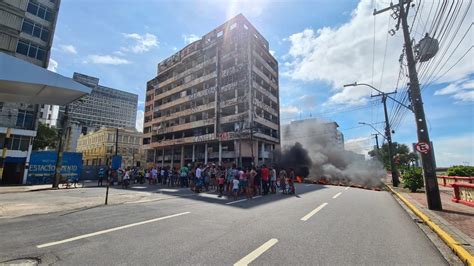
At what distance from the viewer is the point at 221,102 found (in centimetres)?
3881

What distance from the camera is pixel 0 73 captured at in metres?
7.56

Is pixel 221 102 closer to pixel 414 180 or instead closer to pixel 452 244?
pixel 414 180

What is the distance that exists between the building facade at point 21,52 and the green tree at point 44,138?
17.2 m

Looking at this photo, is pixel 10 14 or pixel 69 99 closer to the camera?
pixel 69 99

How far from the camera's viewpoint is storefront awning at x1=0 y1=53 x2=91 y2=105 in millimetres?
7779

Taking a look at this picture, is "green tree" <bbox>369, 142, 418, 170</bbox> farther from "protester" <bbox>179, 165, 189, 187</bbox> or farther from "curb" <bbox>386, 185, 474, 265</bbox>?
"curb" <bbox>386, 185, 474, 265</bbox>

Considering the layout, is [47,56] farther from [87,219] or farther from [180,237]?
[180,237]

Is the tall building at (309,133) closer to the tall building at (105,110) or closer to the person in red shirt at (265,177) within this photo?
the person in red shirt at (265,177)

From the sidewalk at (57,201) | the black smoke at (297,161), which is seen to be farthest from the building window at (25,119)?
the black smoke at (297,161)

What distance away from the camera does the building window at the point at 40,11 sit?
28.1 meters

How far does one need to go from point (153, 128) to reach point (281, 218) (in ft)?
162

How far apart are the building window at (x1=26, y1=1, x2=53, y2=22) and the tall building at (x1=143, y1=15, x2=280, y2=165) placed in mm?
22041

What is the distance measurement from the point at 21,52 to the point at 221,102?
25759mm

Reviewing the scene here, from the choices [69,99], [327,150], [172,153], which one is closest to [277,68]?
[327,150]
